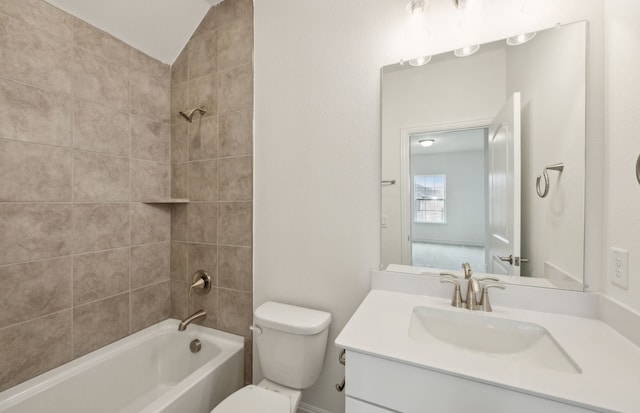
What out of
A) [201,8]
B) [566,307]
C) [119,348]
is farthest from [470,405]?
[201,8]

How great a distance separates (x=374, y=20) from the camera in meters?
1.32

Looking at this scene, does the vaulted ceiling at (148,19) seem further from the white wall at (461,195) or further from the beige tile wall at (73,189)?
the white wall at (461,195)

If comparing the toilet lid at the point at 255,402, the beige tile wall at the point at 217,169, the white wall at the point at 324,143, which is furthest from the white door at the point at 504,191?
the beige tile wall at the point at 217,169

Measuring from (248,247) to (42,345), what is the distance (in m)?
1.06

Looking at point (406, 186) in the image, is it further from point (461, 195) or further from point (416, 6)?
point (416, 6)

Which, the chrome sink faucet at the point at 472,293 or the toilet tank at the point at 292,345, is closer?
the chrome sink faucet at the point at 472,293

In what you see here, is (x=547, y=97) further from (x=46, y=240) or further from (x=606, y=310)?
(x=46, y=240)

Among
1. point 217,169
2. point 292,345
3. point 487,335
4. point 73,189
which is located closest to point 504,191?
point 487,335

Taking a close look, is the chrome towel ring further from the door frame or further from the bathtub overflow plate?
the bathtub overflow plate

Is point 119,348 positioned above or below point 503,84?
below

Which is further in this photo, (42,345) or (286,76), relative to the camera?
(286,76)

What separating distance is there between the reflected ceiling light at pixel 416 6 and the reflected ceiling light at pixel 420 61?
18 cm

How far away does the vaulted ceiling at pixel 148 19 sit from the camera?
1.46 meters

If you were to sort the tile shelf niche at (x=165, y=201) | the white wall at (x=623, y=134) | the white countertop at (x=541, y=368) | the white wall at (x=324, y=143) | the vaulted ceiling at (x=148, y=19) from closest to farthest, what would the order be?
the white countertop at (x=541, y=368), the white wall at (x=623, y=134), the white wall at (x=324, y=143), the vaulted ceiling at (x=148, y=19), the tile shelf niche at (x=165, y=201)
